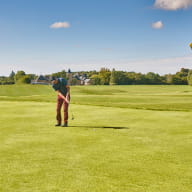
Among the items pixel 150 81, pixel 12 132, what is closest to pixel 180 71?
pixel 150 81

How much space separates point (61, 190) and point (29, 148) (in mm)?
2876

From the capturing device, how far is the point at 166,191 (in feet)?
13.4

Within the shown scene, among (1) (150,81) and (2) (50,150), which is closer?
(2) (50,150)

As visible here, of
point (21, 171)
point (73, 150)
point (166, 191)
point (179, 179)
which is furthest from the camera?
point (73, 150)

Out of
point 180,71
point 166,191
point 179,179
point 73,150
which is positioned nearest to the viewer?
point 166,191

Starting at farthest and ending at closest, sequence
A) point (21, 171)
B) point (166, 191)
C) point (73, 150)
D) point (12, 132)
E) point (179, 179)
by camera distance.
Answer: point (12, 132) → point (73, 150) → point (21, 171) → point (179, 179) → point (166, 191)

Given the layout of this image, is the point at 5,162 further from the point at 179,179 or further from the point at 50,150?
the point at 179,179

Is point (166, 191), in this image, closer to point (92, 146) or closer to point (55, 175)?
point (55, 175)

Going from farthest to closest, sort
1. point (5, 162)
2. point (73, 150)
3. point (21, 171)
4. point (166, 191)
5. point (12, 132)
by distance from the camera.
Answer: point (12, 132)
point (73, 150)
point (5, 162)
point (21, 171)
point (166, 191)

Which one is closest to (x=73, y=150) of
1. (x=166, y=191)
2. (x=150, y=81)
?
(x=166, y=191)

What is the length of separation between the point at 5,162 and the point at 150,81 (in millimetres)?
144528

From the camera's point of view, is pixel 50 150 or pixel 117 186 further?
pixel 50 150

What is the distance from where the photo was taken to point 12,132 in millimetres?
8969

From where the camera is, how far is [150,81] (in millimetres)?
146625
